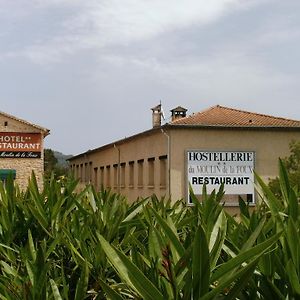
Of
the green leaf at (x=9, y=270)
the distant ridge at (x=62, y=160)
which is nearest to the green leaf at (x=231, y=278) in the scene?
the green leaf at (x=9, y=270)

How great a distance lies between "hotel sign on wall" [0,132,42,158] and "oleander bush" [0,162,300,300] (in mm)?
37257

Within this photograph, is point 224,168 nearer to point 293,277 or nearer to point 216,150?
point 216,150

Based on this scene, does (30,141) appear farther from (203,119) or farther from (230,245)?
(230,245)

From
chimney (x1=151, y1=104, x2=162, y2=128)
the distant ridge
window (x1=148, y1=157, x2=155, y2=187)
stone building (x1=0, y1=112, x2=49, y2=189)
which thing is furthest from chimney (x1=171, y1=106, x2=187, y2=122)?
the distant ridge

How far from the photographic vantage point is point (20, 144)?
132 ft

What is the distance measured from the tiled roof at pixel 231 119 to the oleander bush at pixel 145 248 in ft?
90.2

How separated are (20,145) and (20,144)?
0.22 ft

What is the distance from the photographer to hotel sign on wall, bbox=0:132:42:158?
132 ft

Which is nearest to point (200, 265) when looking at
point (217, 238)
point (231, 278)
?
point (231, 278)

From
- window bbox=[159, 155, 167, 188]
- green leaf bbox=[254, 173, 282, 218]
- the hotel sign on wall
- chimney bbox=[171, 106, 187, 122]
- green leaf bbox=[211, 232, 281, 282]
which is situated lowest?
green leaf bbox=[211, 232, 281, 282]

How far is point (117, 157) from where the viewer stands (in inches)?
1725

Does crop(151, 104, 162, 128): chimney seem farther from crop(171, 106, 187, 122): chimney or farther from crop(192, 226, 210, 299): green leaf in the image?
crop(192, 226, 210, 299): green leaf

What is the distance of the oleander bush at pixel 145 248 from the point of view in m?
1.61

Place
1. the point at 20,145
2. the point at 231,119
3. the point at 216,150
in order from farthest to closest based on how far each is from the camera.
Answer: the point at 20,145 → the point at 231,119 → the point at 216,150
